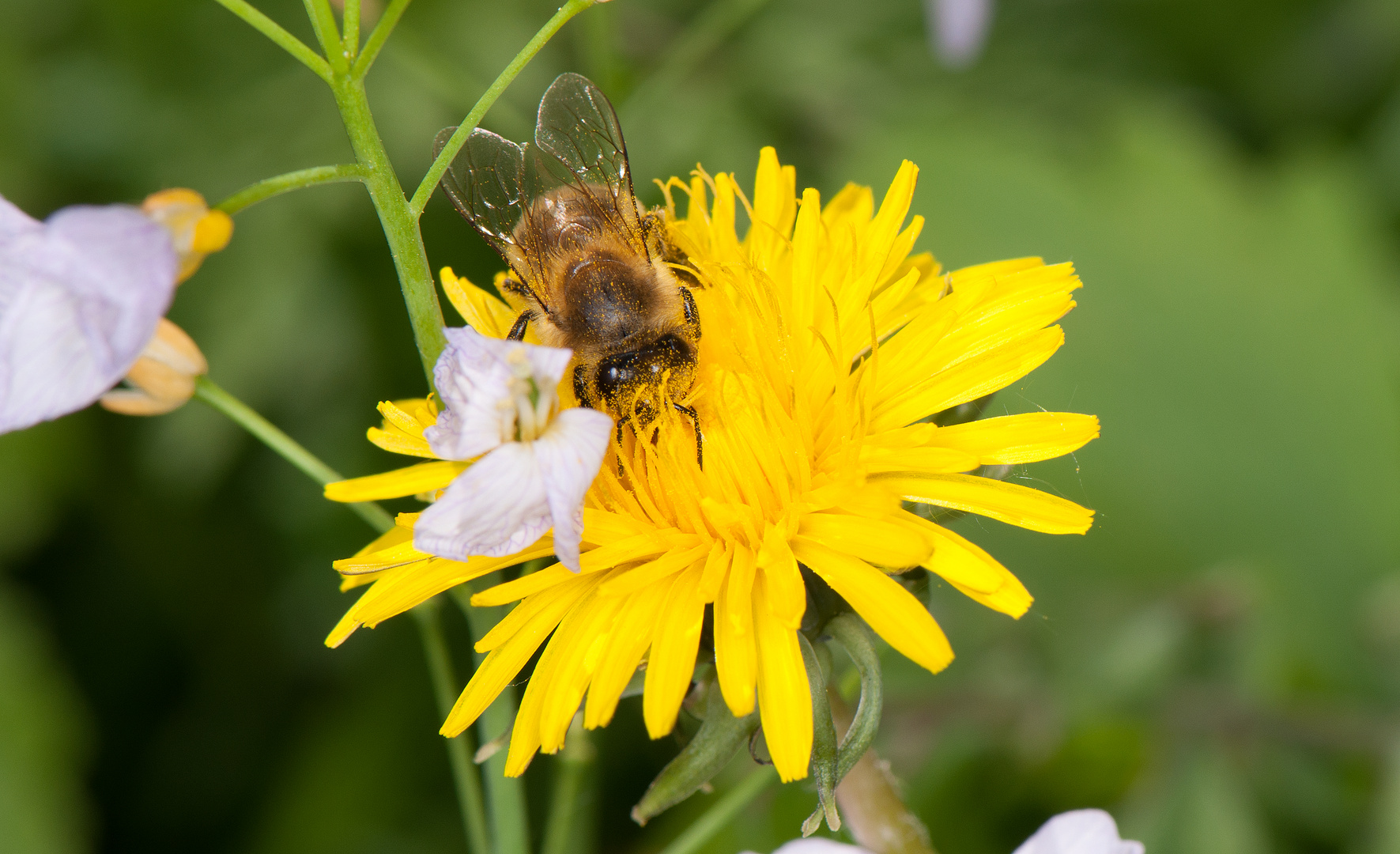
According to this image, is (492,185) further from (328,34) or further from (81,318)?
(81,318)

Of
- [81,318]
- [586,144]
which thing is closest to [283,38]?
[81,318]

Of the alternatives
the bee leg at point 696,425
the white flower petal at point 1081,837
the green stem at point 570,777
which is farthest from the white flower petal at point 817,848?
the bee leg at point 696,425

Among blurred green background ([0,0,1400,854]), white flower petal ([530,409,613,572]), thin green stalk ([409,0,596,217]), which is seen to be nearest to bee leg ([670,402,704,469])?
white flower petal ([530,409,613,572])

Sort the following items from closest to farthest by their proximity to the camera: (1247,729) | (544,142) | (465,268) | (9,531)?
(544,142) < (1247,729) < (9,531) < (465,268)

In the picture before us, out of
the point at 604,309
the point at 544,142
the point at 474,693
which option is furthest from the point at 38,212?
the point at 474,693

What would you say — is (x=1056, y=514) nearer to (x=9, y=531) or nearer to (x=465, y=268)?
(x=465, y=268)

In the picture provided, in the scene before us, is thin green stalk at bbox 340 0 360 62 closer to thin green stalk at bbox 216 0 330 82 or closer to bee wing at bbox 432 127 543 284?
thin green stalk at bbox 216 0 330 82
